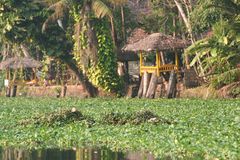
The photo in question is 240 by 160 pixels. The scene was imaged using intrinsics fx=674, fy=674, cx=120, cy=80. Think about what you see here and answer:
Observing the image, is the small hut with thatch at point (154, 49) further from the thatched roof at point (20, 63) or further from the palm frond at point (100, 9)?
the thatched roof at point (20, 63)

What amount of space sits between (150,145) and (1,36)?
21057 millimetres

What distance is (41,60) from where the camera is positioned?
42.0 meters

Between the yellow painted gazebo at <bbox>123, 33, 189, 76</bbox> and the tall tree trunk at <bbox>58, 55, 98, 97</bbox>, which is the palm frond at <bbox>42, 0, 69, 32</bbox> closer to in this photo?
the tall tree trunk at <bbox>58, 55, 98, 97</bbox>

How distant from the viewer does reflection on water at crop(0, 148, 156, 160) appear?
504 inches

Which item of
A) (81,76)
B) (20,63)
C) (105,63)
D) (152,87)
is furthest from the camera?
(20,63)

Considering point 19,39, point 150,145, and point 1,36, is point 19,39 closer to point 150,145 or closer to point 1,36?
point 1,36

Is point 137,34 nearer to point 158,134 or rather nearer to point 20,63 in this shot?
point 20,63

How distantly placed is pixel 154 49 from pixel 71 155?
16.3 meters

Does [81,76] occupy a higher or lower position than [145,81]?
higher

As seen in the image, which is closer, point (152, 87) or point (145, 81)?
point (152, 87)

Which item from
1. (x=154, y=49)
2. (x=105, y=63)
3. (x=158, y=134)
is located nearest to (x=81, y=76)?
(x=105, y=63)

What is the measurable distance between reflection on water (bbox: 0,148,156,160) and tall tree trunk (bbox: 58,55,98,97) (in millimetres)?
18673

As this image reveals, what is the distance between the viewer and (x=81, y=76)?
33.5 metres

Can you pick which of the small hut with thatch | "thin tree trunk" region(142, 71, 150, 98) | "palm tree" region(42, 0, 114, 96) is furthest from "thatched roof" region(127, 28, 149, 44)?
"thin tree trunk" region(142, 71, 150, 98)
